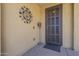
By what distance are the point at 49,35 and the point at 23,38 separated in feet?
2.49

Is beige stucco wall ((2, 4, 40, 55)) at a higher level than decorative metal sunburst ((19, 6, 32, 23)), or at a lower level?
lower

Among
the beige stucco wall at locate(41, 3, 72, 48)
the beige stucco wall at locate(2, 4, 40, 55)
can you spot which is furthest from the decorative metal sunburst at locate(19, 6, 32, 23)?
the beige stucco wall at locate(41, 3, 72, 48)

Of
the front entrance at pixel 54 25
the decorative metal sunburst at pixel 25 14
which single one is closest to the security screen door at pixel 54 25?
the front entrance at pixel 54 25

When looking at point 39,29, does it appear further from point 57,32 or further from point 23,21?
point 23,21

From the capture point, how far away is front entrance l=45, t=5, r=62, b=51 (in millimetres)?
2601

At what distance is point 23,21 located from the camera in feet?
6.83

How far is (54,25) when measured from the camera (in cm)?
262

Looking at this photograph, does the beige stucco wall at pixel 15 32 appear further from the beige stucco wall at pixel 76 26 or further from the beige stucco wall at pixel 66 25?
the beige stucco wall at pixel 76 26

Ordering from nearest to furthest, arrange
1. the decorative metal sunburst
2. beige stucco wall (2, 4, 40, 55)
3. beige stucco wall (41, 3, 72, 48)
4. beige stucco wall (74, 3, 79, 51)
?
beige stucco wall (2, 4, 40, 55)
the decorative metal sunburst
beige stucco wall (74, 3, 79, 51)
beige stucco wall (41, 3, 72, 48)

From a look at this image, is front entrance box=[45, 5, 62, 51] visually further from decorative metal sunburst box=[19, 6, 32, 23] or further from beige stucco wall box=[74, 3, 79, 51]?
decorative metal sunburst box=[19, 6, 32, 23]

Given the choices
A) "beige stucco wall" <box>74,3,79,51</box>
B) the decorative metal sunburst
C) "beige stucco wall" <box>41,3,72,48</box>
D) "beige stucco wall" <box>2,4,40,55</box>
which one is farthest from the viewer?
"beige stucco wall" <box>41,3,72,48</box>

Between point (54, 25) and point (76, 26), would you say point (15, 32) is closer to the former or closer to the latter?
point (54, 25)

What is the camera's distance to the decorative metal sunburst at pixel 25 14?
1980 millimetres

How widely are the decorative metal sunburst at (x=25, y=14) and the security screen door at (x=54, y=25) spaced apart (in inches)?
19.2
